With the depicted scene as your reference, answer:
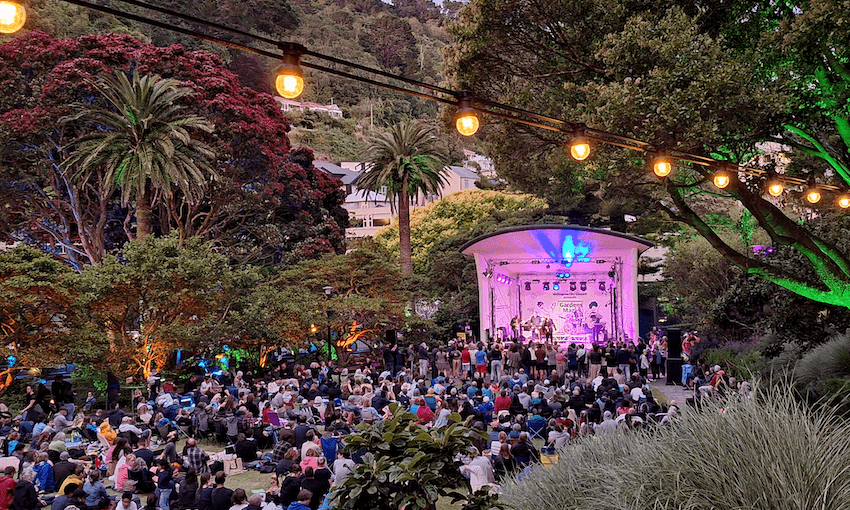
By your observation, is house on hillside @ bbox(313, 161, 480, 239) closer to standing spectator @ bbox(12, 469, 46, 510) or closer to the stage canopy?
the stage canopy

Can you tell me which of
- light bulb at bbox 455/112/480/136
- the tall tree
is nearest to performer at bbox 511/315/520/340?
the tall tree

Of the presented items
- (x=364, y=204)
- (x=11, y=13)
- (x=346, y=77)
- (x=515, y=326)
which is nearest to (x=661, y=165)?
(x=346, y=77)

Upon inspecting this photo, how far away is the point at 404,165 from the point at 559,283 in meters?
11.0

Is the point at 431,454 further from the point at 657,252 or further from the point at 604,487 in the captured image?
the point at 657,252

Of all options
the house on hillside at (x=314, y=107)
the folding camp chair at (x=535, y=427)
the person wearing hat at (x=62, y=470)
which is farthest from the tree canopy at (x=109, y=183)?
the house on hillside at (x=314, y=107)

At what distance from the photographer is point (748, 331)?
25.0 meters

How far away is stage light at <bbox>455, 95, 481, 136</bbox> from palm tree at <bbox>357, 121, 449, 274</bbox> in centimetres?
2962

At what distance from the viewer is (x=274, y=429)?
14.8m

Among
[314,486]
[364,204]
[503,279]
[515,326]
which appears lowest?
[314,486]

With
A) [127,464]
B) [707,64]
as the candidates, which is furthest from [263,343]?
[707,64]

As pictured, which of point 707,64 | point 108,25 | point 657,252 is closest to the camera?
point 707,64

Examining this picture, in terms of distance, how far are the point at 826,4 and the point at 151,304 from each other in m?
19.5

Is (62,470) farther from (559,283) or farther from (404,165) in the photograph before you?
(404,165)

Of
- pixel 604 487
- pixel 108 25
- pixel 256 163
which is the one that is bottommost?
pixel 604 487
